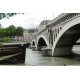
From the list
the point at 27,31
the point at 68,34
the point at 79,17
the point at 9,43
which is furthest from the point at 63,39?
the point at 9,43

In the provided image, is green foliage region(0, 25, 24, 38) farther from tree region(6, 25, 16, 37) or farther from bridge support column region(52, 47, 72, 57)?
bridge support column region(52, 47, 72, 57)

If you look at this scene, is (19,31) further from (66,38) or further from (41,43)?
(41,43)

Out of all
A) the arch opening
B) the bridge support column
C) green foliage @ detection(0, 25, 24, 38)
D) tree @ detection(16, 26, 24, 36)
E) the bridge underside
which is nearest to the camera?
green foliage @ detection(0, 25, 24, 38)

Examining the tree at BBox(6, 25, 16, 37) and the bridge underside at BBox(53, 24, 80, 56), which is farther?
the bridge underside at BBox(53, 24, 80, 56)

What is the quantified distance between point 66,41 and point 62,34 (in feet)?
5.23

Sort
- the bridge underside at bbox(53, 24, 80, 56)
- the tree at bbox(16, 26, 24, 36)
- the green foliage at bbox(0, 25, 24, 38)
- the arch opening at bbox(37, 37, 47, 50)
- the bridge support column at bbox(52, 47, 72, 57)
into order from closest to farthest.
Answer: the green foliage at bbox(0, 25, 24, 38)
the tree at bbox(16, 26, 24, 36)
the bridge underside at bbox(53, 24, 80, 56)
the bridge support column at bbox(52, 47, 72, 57)
the arch opening at bbox(37, 37, 47, 50)

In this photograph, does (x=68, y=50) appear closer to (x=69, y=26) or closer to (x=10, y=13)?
(x=69, y=26)

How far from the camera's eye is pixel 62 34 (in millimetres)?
12180

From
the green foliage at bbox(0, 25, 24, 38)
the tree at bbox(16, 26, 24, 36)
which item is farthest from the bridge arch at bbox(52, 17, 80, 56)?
the green foliage at bbox(0, 25, 24, 38)

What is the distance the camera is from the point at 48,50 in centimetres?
1377

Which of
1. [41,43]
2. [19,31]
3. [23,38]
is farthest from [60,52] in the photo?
[19,31]

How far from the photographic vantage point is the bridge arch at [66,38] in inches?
Answer: 430

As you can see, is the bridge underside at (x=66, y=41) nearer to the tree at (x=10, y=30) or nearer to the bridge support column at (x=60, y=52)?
the bridge support column at (x=60, y=52)

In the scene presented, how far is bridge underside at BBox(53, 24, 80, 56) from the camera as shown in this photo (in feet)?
39.8
